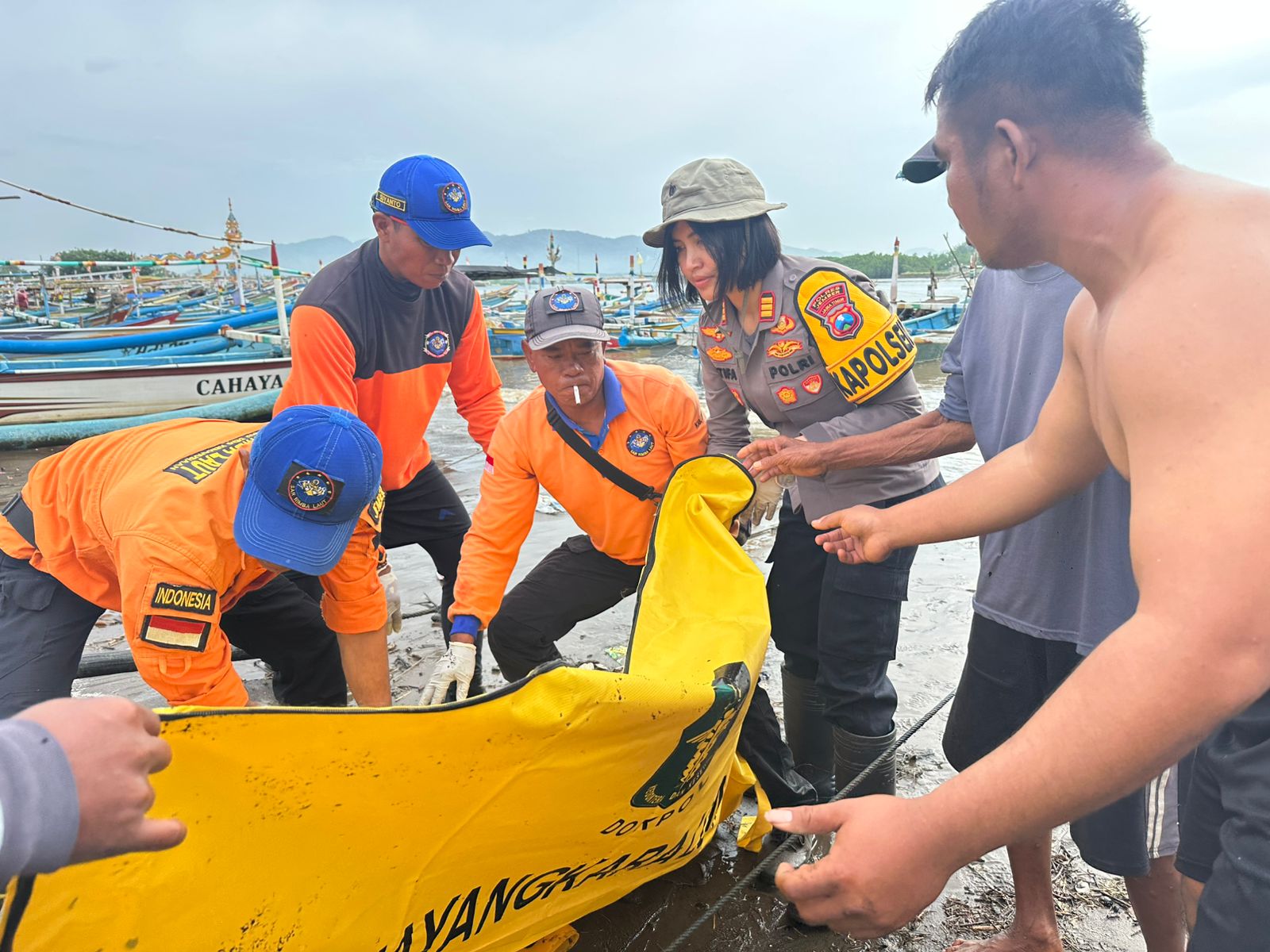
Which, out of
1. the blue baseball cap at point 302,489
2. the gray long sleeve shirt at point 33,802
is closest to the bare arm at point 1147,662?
the gray long sleeve shirt at point 33,802

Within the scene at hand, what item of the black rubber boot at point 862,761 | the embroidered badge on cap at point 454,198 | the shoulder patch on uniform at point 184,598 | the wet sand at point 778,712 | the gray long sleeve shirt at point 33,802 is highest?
the embroidered badge on cap at point 454,198

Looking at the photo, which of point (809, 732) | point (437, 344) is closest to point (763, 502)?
point (809, 732)

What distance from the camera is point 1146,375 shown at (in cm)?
95

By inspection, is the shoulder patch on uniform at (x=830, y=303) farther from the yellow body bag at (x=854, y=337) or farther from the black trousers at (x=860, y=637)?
the black trousers at (x=860, y=637)

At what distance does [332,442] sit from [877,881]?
1.74 meters

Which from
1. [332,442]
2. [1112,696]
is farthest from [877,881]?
[332,442]

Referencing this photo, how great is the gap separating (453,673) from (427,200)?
182 cm

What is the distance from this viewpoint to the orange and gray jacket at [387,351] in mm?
3090

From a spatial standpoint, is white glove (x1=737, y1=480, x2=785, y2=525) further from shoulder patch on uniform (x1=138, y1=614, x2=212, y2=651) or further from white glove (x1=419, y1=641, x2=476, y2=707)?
shoulder patch on uniform (x1=138, y1=614, x2=212, y2=651)

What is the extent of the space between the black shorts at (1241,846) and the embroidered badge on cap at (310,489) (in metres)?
2.00

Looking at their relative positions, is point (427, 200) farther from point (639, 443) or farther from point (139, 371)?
point (139, 371)

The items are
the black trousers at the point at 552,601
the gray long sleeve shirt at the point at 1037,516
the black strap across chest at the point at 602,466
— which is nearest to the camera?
the gray long sleeve shirt at the point at 1037,516

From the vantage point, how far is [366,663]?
9.17ft

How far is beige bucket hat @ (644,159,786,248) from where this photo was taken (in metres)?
2.53
